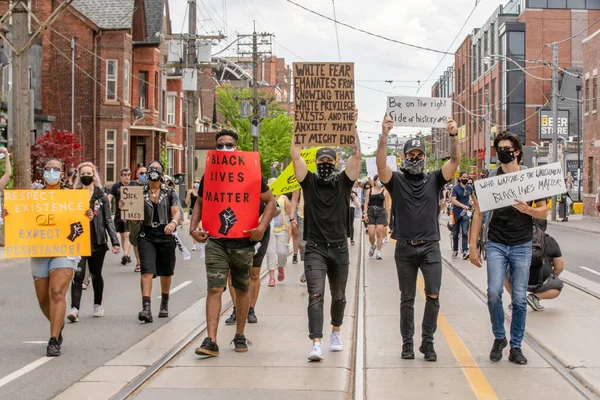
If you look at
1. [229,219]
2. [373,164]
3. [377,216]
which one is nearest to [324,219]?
[229,219]

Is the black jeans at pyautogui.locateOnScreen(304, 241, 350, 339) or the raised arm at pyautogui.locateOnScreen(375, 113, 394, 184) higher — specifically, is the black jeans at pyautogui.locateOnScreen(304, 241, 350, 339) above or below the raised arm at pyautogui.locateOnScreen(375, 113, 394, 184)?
below

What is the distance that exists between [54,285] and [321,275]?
244cm

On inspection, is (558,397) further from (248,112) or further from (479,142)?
(479,142)

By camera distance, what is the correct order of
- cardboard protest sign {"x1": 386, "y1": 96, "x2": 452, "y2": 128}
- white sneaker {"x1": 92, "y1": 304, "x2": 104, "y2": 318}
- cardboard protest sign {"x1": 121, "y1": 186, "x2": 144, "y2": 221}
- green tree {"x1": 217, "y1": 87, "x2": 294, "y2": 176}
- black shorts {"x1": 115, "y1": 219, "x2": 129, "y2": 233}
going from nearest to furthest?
cardboard protest sign {"x1": 386, "y1": 96, "x2": 452, "y2": 128}, cardboard protest sign {"x1": 121, "y1": 186, "x2": 144, "y2": 221}, white sneaker {"x1": 92, "y1": 304, "x2": 104, "y2": 318}, black shorts {"x1": 115, "y1": 219, "x2": 129, "y2": 233}, green tree {"x1": 217, "y1": 87, "x2": 294, "y2": 176}

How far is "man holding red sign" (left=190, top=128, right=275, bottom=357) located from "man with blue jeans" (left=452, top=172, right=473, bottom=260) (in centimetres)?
1037

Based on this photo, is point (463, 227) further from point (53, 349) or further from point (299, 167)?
point (53, 349)

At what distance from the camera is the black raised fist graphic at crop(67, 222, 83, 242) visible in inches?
322

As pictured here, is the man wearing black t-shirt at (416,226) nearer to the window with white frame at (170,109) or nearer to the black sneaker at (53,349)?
the black sneaker at (53,349)

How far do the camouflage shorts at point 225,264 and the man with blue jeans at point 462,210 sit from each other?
10.4 meters

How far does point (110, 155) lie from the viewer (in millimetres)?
39938

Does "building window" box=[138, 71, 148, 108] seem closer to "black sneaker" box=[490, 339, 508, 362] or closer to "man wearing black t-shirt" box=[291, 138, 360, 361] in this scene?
"man wearing black t-shirt" box=[291, 138, 360, 361]

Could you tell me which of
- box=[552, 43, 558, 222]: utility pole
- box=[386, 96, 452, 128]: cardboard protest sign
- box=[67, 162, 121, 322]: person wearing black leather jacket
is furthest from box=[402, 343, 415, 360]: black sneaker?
box=[552, 43, 558, 222]: utility pole

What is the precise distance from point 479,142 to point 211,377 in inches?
2831

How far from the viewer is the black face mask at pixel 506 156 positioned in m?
7.62
